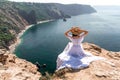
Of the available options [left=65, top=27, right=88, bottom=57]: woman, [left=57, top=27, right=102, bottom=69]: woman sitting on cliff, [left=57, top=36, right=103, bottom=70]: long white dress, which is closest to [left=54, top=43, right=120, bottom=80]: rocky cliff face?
[left=57, top=36, right=103, bottom=70]: long white dress

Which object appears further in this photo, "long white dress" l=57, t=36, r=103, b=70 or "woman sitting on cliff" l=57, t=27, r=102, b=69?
"woman sitting on cliff" l=57, t=27, r=102, b=69

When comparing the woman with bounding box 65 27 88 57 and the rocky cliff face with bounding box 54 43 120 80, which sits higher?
the woman with bounding box 65 27 88 57

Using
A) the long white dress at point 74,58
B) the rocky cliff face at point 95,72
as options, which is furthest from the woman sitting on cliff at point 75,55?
the rocky cliff face at point 95,72

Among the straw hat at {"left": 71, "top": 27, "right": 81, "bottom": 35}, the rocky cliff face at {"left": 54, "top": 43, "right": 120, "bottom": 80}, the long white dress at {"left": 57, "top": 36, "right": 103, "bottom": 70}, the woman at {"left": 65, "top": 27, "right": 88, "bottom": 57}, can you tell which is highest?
the straw hat at {"left": 71, "top": 27, "right": 81, "bottom": 35}

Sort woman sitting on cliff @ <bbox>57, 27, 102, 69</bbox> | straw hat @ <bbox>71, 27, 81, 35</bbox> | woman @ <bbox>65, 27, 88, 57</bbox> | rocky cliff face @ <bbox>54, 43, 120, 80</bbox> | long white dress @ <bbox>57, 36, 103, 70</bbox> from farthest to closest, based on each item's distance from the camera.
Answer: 1. woman @ <bbox>65, 27, 88, 57</bbox>
2. straw hat @ <bbox>71, 27, 81, 35</bbox>
3. woman sitting on cliff @ <bbox>57, 27, 102, 69</bbox>
4. long white dress @ <bbox>57, 36, 103, 70</bbox>
5. rocky cliff face @ <bbox>54, 43, 120, 80</bbox>

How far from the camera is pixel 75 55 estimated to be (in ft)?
81.3

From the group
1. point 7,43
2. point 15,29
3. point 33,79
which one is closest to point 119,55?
point 33,79

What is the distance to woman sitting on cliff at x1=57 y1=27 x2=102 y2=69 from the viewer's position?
22.7m

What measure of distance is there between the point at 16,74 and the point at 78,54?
8.26 metres

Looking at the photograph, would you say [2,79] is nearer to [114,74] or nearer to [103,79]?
[103,79]

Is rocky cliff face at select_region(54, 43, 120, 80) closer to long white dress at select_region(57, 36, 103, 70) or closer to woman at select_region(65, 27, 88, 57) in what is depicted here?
long white dress at select_region(57, 36, 103, 70)

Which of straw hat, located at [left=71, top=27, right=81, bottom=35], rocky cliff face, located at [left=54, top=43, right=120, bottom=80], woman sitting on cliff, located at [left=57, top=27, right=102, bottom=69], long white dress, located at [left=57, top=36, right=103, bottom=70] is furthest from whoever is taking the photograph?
straw hat, located at [left=71, top=27, right=81, bottom=35]

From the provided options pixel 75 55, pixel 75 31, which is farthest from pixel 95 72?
pixel 75 31

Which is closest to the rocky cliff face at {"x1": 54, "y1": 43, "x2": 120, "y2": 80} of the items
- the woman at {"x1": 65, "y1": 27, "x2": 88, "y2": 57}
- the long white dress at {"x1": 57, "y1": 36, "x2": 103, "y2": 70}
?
the long white dress at {"x1": 57, "y1": 36, "x2": 103, "y2": 70}
